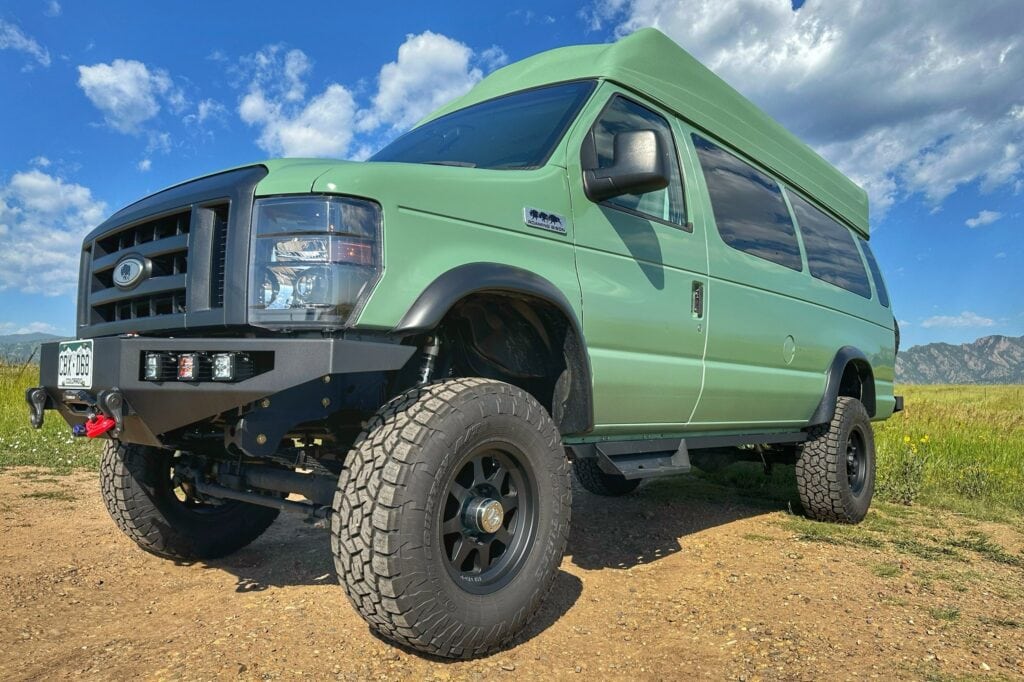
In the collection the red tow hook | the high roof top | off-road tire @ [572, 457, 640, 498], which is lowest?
off-road tire @ [572, 457, 640, 498]

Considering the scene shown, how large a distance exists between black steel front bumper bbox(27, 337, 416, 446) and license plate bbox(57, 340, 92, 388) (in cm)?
4

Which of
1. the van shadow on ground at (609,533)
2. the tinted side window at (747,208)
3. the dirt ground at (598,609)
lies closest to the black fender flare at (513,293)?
the van shadow on ground at (609,533)

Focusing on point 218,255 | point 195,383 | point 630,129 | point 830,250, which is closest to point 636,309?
point 630,129

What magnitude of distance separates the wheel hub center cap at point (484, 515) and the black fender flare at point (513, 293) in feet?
2.19

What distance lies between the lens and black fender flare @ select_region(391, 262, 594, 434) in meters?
2.52

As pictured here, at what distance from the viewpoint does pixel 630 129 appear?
3.71 metres

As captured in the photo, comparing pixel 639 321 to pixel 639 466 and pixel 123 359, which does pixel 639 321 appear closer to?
pixel 639 466

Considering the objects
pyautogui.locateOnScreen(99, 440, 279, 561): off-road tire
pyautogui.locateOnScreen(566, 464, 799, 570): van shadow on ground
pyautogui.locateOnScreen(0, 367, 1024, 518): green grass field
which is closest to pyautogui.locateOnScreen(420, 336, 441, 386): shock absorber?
pyautogui.locateOnScreen(99, 440, 279, 561): off-road tire

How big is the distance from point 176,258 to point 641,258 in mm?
2007

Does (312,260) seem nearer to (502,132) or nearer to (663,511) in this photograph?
(502,132)

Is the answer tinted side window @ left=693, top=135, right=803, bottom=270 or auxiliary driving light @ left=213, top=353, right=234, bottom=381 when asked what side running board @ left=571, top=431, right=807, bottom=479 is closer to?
tinted side window @ left=693, top=135, right=803, bottom=270

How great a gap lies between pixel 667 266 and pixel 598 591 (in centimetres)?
161

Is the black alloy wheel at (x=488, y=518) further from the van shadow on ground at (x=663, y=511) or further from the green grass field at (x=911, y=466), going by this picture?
the green grass field at (x=911, y=466)

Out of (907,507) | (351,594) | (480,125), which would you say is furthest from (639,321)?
(907,507)
